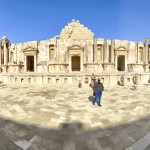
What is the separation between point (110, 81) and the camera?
13.9 metres

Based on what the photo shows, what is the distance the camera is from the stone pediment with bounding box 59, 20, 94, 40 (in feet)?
94.4

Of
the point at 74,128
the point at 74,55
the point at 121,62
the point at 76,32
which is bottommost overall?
the point at 74,128

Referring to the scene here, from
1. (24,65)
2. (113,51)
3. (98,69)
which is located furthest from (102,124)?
(24,65)

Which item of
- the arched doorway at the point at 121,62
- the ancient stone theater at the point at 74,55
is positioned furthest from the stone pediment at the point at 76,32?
the arched doorway at the point at 121,62

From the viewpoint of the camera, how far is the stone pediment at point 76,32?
94.4ft

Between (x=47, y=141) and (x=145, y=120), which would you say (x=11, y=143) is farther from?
(x=145, y=120)

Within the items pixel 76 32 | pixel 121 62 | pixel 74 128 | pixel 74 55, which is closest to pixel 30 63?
pixel 74 55

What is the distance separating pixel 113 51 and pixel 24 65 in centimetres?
1660

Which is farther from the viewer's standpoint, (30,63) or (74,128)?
(30,63)

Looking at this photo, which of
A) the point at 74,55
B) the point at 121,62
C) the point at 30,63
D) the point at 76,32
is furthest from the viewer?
the point at 76,32

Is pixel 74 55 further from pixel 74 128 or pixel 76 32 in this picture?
pixel 74 128

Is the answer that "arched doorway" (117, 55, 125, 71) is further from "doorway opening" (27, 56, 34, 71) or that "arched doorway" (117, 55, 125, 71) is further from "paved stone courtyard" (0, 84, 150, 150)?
"paved stone courtyard" (0, 84, 150, 150)

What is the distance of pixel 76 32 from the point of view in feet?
95.2

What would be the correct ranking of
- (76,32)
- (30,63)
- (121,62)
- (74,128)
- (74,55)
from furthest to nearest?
(76,32) < (30,63) < (121,62) < (74,55) < (74,128)
